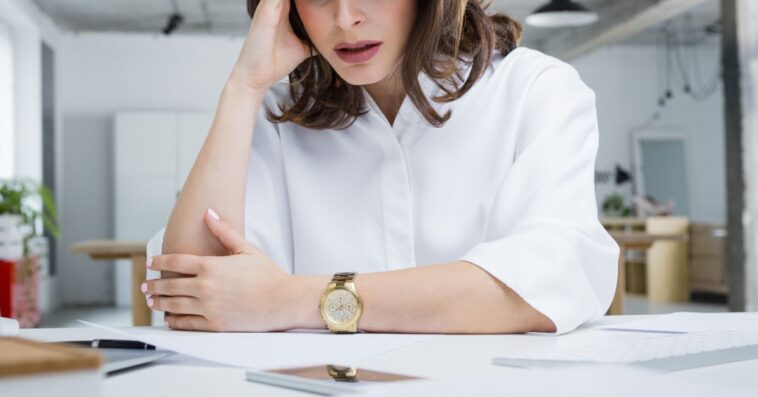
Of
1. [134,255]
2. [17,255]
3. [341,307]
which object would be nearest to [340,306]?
[341,307]

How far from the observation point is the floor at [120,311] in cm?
812

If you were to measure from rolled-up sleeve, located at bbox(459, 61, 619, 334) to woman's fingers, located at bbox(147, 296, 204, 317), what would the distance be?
361 millimetres

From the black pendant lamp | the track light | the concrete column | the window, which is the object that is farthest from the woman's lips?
the track light

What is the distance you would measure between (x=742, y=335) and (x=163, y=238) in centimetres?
85

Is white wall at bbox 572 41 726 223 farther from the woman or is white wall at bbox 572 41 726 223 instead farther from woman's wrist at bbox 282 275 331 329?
A: woman's wrist at bbox 282 275 331 329

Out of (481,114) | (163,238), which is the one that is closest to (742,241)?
(481,114)

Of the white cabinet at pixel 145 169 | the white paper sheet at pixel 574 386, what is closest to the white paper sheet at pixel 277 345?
the white paper sheet at pixel 574 386

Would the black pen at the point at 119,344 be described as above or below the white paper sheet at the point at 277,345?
above

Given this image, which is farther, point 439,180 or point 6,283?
point 6,283

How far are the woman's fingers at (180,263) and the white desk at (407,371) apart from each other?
0.58 feet

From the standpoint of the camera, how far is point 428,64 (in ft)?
4.40

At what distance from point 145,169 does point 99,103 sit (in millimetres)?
1160

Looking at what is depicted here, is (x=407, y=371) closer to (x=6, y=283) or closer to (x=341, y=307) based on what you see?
(x=341, y=307)

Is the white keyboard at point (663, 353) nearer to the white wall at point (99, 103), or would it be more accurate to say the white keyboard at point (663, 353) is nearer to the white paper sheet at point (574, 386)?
the white paper sheet at point (574, 386)
